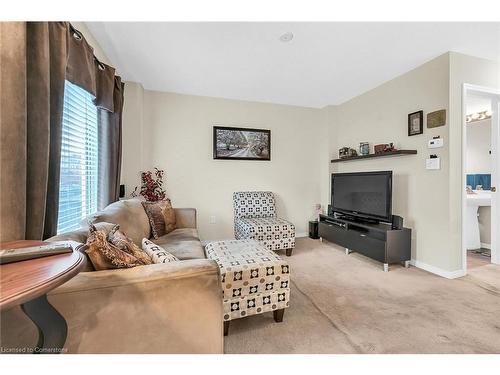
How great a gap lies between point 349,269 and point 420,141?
1755mm

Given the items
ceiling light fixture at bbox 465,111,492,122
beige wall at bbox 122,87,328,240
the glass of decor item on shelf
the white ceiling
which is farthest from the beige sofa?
ceiling light fixture at bbox 465,111,492,122

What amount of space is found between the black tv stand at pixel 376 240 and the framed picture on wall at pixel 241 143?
1727 mm

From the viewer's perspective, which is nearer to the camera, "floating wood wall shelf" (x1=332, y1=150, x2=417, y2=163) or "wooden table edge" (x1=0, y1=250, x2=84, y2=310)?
"wooden table edge" (x1=0, y1=250, x2=84, y2=310)

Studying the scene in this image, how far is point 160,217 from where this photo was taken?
2.47 meters

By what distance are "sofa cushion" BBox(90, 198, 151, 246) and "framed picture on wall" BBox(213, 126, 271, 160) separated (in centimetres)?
171

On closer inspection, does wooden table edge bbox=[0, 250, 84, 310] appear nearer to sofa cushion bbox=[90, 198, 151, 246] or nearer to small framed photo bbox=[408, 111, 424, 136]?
sofa cushion bbox=[90, 198, 151, 246]

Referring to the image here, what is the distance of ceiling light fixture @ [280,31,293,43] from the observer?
201 cm

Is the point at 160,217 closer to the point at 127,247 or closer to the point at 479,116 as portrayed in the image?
the point at 127,247

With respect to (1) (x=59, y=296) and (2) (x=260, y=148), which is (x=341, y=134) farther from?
(1) (x=59, y=296)

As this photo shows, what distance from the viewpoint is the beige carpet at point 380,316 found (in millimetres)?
1389

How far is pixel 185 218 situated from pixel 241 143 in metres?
1.64

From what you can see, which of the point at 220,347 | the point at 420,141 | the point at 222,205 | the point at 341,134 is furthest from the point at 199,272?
the point at 341,134
